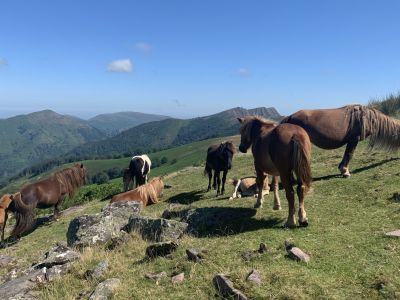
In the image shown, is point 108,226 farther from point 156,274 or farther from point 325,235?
point 325,235

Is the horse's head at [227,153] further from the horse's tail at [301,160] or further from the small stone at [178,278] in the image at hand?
the small stone at [178,278]

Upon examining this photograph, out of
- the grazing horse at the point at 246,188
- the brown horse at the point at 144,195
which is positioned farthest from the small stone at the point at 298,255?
the brown horse at the point at 144,195

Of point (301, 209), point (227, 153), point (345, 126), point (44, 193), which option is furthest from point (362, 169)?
point (44, 193)

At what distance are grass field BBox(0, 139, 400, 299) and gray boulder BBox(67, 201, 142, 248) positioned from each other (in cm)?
79

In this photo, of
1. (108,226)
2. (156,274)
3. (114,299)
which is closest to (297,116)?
(108,226)

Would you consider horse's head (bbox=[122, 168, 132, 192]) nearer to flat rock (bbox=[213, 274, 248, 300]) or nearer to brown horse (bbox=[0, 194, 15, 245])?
brown horse (bbox=[0, 194, 15, 245])

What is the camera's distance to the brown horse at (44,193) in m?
16.9

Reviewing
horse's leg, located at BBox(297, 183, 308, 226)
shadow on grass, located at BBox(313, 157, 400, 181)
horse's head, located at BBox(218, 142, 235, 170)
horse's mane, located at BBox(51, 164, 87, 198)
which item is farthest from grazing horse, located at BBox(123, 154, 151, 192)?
horse's leg, located at BBox(297, 183, 308, 226)

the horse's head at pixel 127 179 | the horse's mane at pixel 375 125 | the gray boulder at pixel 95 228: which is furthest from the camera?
the horse's head at pixel 127 179

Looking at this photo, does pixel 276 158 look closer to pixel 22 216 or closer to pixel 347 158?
pixel 347 158

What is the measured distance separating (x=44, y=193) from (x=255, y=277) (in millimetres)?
14291

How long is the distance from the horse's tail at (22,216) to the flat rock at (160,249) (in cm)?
1080

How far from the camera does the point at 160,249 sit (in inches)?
323

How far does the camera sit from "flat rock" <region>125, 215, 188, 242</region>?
30.8 feet
